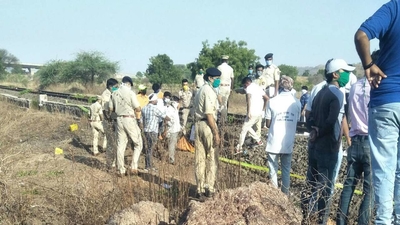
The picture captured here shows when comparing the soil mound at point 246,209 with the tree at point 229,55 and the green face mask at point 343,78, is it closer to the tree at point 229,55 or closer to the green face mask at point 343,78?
the green face mask at point 343,78

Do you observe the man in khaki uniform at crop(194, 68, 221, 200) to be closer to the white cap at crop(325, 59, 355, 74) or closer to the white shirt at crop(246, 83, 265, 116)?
the white cap at crop(325, 59, 355, 74)

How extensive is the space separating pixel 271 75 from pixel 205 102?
19.0 ft

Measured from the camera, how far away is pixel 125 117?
31.5 ft

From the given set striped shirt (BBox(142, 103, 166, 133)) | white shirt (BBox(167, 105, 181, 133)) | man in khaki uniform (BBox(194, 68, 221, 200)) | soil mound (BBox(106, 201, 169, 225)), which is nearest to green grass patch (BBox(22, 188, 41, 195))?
man in khaki uniform (BBox(194, 68, 221, 200))

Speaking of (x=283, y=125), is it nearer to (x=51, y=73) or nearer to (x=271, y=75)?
(x=271, y=75)

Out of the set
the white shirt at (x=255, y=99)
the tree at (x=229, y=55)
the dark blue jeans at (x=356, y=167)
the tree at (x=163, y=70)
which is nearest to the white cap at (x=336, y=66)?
the dark blue jeans at (x=356, y=167)

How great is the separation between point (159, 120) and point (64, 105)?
11.2 meters

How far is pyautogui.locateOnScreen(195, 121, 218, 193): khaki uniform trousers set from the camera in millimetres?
7224

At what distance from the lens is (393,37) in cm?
343

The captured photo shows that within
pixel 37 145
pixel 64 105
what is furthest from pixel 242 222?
pixel 64 105

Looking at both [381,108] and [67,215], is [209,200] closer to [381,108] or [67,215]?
[381,108]

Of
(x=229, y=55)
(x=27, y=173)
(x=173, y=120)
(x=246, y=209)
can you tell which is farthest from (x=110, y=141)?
(x=229, y=55)

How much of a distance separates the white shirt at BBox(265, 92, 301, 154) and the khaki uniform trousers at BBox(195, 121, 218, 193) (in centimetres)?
145

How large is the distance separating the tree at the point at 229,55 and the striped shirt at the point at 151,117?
1001 inches
